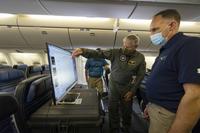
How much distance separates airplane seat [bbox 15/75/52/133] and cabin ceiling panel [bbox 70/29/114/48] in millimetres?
3121

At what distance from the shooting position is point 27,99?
1429 mm

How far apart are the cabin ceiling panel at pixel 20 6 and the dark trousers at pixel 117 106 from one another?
173 centimetres

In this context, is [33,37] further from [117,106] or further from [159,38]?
[159,38]

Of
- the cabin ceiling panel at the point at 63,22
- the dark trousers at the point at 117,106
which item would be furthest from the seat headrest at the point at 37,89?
the cabin ceiling panel at the point at 63,22

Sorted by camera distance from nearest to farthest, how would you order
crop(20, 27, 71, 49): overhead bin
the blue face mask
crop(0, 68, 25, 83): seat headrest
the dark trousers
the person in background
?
the blue face mask → crop(0, 68, 25, 83): seat headrest → the dark trousers → crop(20, 27, 71, 49): overhead bin → the person in background

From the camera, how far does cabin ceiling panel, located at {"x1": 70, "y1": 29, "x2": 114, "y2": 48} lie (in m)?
4.73

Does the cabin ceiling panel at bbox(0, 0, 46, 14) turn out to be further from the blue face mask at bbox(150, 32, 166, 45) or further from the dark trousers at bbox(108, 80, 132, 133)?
the blue face mask at bbox(150, 32, 166, 45)

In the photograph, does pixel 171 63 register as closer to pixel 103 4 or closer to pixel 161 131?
pixel 161 131

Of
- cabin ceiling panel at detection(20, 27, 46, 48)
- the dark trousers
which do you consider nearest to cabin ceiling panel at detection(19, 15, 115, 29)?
cabin ceiling panel at detection(20, 27, 46, 48)

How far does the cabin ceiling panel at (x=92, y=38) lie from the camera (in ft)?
15.5

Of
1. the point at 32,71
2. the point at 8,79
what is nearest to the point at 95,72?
the point at 32,71

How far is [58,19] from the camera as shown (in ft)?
14.0

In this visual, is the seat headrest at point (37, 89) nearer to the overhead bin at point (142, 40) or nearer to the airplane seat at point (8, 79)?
the airplane seat at point (8, 79)

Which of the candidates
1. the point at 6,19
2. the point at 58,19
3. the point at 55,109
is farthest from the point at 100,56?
the point at 6,19
